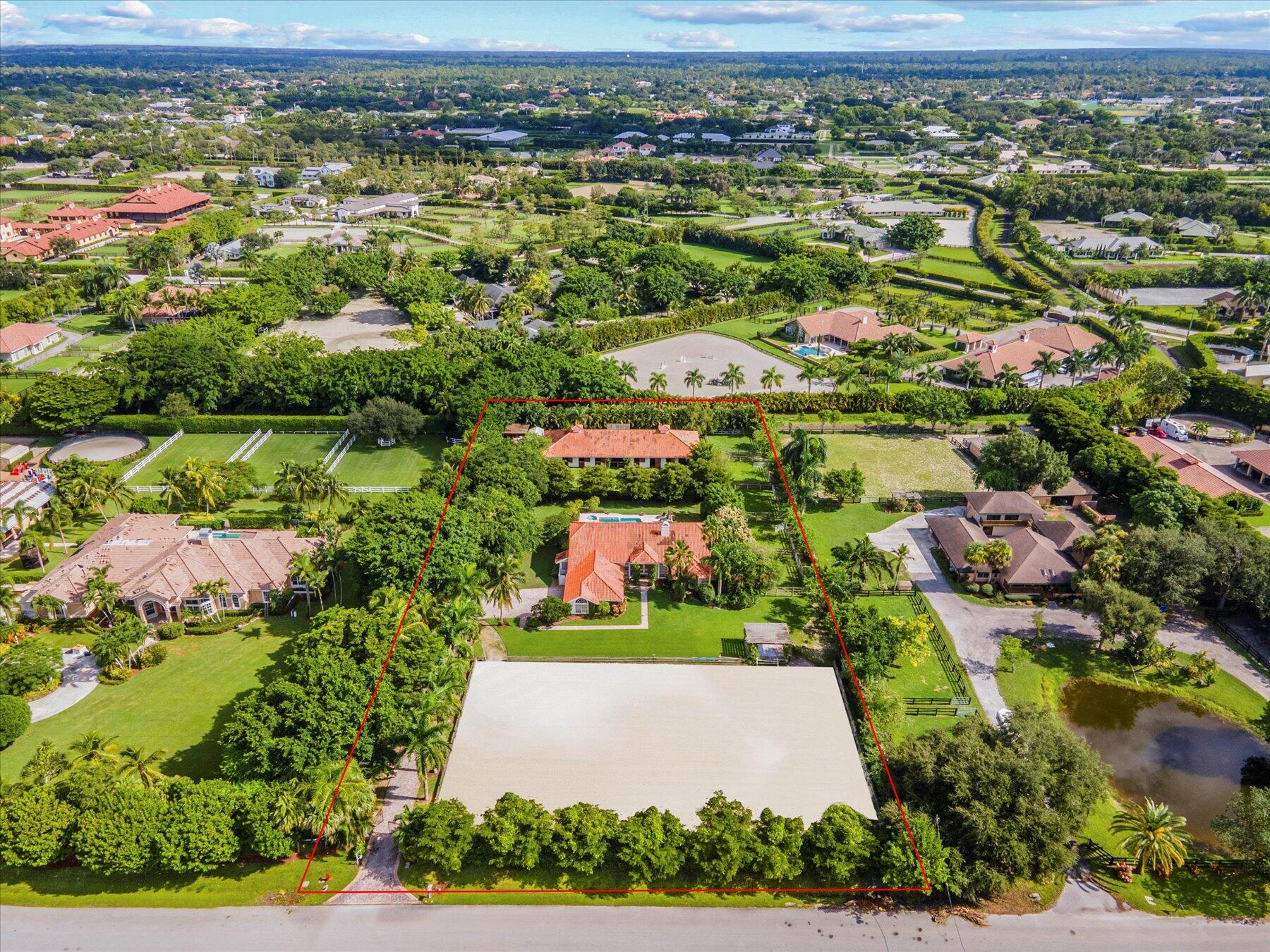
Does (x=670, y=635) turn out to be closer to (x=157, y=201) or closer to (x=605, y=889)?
(x=605, y=889)

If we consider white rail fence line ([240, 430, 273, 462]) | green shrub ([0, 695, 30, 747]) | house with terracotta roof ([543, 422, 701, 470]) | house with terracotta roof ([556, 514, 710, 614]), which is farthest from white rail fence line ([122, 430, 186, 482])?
house with terracotta roof ([556, 514, 710, 614])

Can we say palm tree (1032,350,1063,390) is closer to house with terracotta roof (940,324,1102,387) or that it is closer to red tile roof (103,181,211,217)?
house with terracotta roof (940,324,1102,387)

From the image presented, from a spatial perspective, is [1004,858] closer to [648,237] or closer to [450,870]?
[450,870]

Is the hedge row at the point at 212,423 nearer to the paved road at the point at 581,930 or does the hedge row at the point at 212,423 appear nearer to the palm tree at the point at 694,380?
the palm tree at the point at 694,380

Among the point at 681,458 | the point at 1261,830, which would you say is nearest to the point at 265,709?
the point at 681,458

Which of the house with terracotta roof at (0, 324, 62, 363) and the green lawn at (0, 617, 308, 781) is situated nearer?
the green lawn at (0, 617, 308, 781)

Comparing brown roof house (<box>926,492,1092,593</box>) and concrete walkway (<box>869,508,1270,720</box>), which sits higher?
brown roof house (<box>926,492,1092,593</box>)
